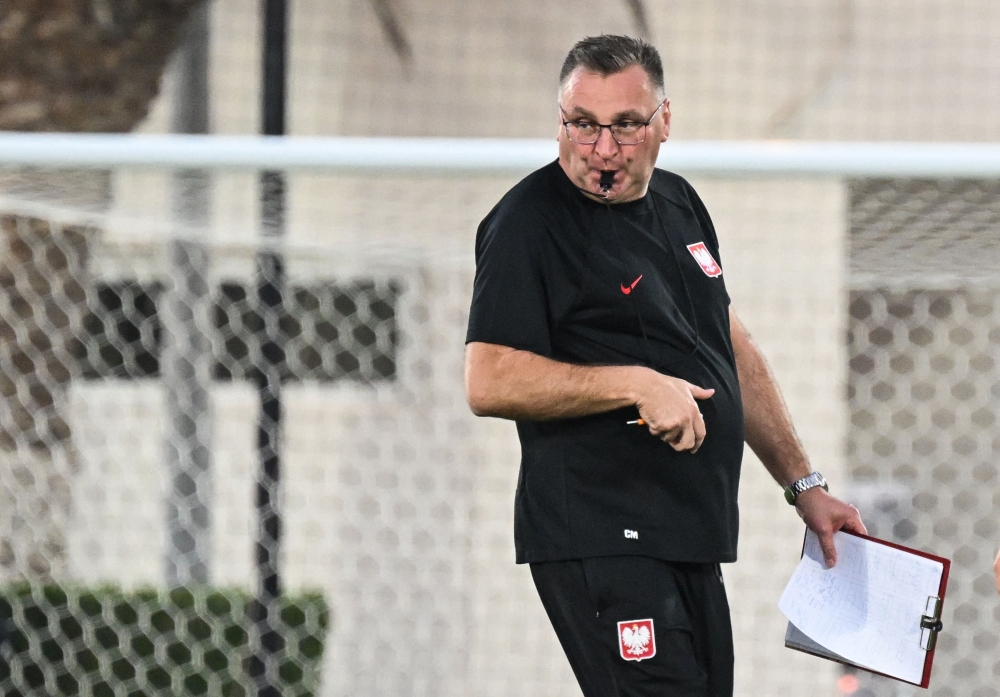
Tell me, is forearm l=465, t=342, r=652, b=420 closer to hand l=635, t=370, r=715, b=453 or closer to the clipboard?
hand l=635, t=370, r=715, b=453

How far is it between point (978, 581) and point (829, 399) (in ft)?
4.26

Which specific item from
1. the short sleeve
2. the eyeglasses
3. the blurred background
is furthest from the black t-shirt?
the blurred background

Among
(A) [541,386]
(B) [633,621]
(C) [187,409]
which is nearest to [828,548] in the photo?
(B) [633,621]

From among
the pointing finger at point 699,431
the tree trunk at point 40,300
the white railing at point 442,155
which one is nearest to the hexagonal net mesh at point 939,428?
the white railing at point 442,155

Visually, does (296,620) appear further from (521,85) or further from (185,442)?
(521,85)

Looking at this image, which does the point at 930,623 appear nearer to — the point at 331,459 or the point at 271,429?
the point at 271,429

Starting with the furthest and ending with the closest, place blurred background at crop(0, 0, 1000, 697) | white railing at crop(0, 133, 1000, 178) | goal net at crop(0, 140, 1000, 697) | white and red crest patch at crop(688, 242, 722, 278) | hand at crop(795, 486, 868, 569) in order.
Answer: goal net at crop(0, 140, 1000, 697) < blurred background at crop(0, 0, 1000, 697) < white railing at crop(0, 133, 1000, 178) < hand at crop(795, 486, 868, 569) < white and red crest patch at crop(688, 242, 722, 278)

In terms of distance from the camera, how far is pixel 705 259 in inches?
79.8

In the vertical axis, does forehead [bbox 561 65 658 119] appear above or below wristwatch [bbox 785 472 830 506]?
above

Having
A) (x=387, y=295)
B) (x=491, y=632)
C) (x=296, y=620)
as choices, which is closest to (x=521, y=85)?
(x=387, y=295)

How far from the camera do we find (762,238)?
381 centimetres

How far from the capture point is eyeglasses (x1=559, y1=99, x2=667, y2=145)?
1.85 metres

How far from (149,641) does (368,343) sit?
2.37 meters

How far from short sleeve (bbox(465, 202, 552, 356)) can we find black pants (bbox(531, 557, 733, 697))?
14.2 inches
